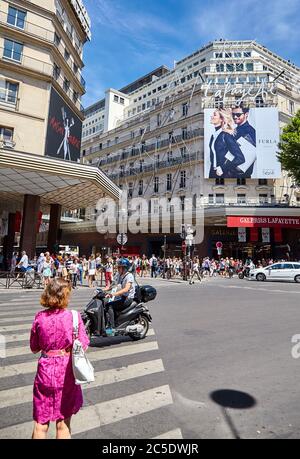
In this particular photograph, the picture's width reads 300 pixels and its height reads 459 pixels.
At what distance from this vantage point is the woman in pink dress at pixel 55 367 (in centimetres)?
253

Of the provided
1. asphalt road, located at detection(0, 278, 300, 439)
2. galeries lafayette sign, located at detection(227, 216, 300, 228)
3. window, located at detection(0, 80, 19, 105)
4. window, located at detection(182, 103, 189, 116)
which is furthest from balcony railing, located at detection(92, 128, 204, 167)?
asphalt road, located at detection(0, 278, 300, 439)

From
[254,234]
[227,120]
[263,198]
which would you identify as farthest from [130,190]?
[254,234]

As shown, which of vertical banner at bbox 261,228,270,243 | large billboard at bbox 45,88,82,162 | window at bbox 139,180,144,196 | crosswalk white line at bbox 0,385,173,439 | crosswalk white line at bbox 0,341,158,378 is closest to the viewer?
crosswalk white line at bbox 0,385,173,439

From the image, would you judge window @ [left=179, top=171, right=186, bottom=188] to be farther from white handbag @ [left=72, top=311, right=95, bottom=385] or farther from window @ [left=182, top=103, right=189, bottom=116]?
white handbag @ [left=72, top=311, right=95, bottom=385]

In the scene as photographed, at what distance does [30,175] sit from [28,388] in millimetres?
14892

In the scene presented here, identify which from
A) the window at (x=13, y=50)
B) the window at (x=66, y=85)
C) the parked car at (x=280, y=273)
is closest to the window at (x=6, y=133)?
the window at (x=13, y=50)

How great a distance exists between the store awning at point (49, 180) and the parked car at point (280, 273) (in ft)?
39.8

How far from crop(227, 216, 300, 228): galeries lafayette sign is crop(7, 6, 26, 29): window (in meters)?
22.4

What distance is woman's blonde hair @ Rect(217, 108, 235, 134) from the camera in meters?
33.5

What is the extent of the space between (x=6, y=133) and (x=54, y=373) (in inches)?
837

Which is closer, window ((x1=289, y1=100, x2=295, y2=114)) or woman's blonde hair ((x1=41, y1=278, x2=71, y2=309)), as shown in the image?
woman's blonde hair ((x1=41, y1=278, x2=71, y2=309))

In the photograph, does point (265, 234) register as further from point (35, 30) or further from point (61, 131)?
point (35, 30)

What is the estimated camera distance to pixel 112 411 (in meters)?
3.46

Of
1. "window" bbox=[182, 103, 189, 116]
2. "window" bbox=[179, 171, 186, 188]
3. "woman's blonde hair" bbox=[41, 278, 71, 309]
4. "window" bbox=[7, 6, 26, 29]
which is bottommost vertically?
"woman's blonde hair" bbox=[41, 278, 71, 309]
